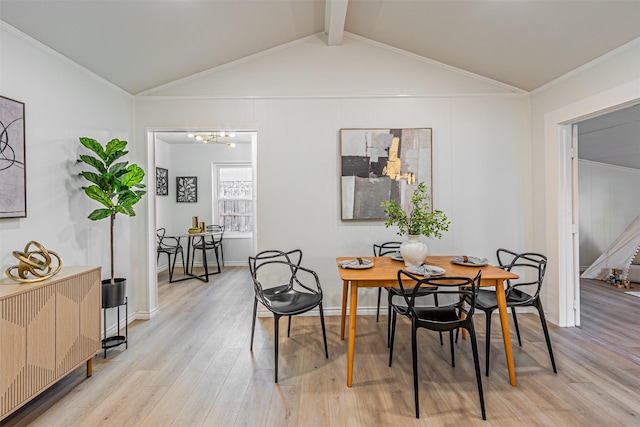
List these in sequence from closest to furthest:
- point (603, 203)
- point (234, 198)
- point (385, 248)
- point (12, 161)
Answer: point (12, 161), point (385, 248), point (603, 203), point (234, 198)

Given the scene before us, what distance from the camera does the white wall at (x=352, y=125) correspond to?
3.56m

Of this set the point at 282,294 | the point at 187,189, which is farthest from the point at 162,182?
the point at 282,294

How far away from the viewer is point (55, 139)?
8.13 feet

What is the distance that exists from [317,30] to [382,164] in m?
1.60

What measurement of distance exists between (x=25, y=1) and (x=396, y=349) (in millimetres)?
3525

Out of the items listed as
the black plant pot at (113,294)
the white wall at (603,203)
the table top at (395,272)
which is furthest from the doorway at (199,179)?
the white wall at (603,203)

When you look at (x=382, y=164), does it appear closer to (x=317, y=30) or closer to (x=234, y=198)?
(x=317, y=30)

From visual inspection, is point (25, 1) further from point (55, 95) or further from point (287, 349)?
point (287, 349)

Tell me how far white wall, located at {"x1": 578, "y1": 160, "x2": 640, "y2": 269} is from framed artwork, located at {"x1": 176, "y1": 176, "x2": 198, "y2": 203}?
7065 millimetres

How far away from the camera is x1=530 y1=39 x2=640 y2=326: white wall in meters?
2.75

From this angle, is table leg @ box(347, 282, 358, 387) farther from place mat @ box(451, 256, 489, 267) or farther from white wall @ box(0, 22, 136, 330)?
white wall @ box(0, 22, 136, 330)

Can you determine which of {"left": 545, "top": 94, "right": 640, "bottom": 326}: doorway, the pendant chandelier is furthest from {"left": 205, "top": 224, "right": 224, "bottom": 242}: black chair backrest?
{"left": 545, "top": 94, "right": 640, "bottom": 326}: doorway

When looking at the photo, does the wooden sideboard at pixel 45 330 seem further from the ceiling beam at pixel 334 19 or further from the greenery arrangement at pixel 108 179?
the ceiling beam at pixel 334 19

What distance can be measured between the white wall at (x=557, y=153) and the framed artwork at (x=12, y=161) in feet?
14.4
